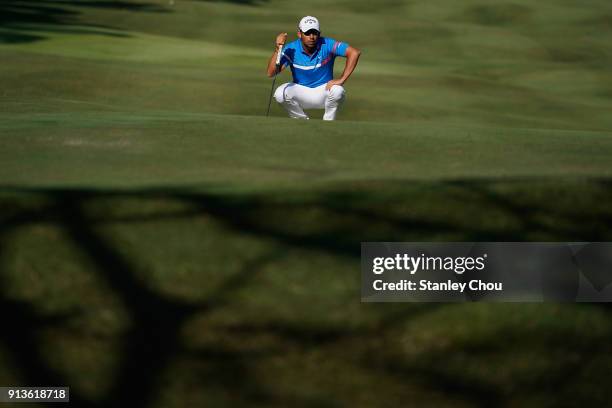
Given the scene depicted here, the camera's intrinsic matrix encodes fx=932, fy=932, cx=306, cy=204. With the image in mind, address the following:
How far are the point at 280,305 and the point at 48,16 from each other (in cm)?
2948

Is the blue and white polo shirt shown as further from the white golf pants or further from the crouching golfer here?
the white golf pants

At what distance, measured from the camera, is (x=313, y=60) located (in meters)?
10.7

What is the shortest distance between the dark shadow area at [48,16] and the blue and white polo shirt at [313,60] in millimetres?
14026

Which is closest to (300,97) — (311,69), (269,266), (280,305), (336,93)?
(311,69)

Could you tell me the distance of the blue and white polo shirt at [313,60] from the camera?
34.7 feet

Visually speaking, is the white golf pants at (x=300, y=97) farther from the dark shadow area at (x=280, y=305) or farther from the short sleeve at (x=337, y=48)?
the dark shadow area at (x=280, y=305)

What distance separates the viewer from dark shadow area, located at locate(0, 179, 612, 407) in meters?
3.90

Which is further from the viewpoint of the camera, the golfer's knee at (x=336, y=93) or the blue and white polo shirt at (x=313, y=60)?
the blue and white polo shirt at (x=313, y=60)

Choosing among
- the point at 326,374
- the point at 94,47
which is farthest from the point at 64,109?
the point at 94,47

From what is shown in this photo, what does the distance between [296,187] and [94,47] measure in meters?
18.8

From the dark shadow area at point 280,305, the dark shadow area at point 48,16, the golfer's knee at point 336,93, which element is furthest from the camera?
the dark shadow area at point 48,16

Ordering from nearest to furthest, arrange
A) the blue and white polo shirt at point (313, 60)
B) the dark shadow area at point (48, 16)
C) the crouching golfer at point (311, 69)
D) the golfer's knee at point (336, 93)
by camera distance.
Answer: the golfer's knee at point (336, 93)
the crouching golfer at point (311, 69)
the blue and white polo shirt at point (313, 60)
the dark shadow area at point (48, 16)

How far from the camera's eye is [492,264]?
438cm

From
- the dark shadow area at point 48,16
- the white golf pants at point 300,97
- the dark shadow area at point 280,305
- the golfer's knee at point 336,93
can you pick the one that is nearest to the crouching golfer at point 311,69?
the white golf pants at point 300,97
